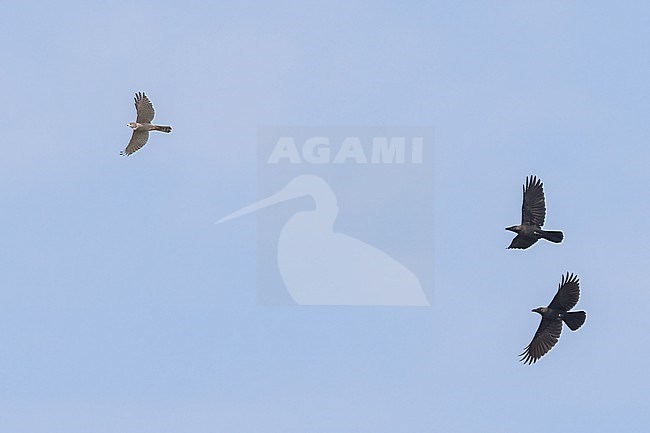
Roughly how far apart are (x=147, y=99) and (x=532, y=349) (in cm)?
1526

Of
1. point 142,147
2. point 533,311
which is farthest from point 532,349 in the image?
point 142,147

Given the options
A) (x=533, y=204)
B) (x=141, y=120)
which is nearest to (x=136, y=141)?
(x=141, y=120)

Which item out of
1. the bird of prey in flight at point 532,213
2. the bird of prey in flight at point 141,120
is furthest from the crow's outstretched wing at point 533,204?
the bird of prey in flight at point 141,120

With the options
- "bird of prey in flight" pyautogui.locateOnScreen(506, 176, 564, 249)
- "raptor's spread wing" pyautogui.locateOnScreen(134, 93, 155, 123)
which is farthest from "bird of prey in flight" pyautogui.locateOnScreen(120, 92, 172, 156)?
"bird of prey in flight" pyautogui.locateOnScreen(506, 176, 564, 249)

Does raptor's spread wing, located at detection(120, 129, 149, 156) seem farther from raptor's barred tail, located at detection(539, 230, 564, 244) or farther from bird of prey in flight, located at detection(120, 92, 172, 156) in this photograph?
raptor's barred tail, located at detection(539, 230, 564, 244)

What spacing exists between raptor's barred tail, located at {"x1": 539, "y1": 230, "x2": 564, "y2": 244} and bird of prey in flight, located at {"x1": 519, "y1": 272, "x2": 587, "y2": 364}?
5.17 ft

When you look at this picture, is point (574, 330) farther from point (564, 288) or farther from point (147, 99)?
point (147, 99)

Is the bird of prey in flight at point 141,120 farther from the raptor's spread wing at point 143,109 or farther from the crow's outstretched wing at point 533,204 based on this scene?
the crow's outstretched wing at point 533,204

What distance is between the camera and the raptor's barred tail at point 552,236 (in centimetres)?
Answer: 6097

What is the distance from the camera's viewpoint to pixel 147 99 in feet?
217

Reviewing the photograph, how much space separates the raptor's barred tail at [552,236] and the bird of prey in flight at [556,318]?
1575 mm

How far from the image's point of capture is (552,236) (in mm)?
61188

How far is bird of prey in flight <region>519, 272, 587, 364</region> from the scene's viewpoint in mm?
62219

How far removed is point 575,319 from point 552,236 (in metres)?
2.92
